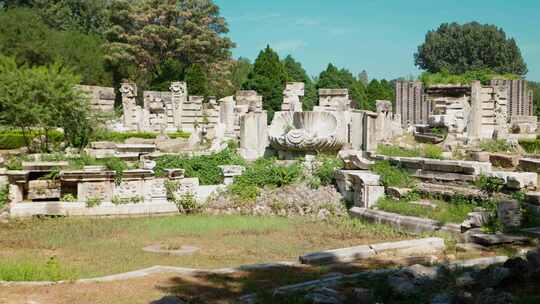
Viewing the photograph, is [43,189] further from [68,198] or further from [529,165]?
[529,165]

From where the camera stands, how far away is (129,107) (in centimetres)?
2773

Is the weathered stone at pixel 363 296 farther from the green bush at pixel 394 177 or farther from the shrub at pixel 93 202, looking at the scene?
the shrub at pixel 93 202

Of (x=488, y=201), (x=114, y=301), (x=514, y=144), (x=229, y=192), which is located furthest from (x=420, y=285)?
(x=514, y=144)

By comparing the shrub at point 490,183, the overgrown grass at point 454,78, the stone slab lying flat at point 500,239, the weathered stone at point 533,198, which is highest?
the overgrown grass at point 454,78

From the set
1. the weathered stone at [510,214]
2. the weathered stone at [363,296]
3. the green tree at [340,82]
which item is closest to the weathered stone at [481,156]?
the weathered stone at [510,214]

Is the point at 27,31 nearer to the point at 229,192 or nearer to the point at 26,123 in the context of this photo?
the point at 26,123

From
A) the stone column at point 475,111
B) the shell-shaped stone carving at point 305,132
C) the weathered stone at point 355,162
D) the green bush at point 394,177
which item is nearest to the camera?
the green bush at point 394,177

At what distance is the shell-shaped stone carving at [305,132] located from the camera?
44.5ft

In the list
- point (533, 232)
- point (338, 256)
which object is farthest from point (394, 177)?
point (338, 256)

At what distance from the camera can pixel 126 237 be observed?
384 inches

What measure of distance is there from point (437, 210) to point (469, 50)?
62091 millimetres

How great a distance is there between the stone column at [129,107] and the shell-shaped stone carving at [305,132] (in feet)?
47.2

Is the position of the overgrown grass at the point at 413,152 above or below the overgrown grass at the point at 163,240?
Result: above

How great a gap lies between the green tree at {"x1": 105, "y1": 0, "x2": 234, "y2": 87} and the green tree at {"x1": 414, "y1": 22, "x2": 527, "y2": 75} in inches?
1208
